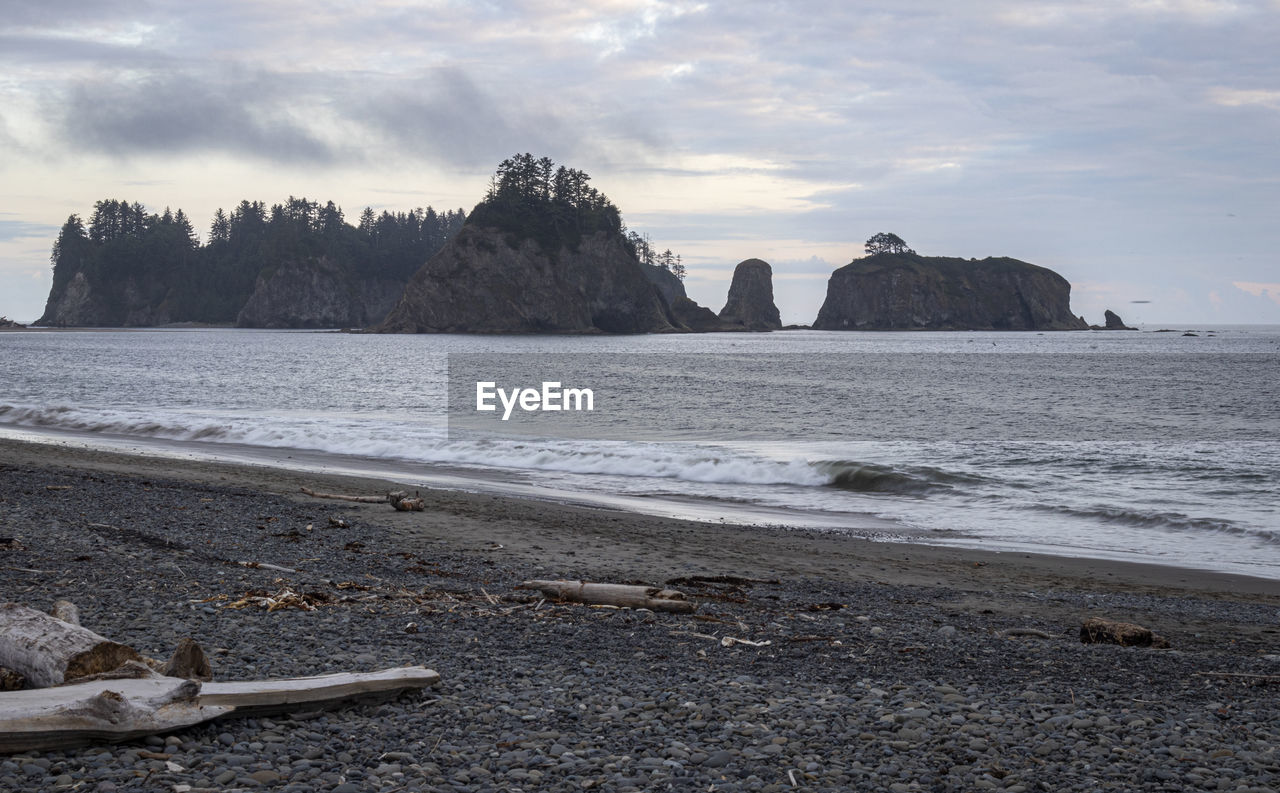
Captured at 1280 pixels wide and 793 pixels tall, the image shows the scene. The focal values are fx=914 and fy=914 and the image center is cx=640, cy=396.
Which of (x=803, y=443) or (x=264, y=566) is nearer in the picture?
(x=264, y=566)

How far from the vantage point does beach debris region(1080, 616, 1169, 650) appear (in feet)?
25.4

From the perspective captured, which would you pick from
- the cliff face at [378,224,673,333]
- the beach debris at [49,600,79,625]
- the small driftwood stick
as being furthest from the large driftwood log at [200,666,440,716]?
the cliff face at [378,224,673,333]

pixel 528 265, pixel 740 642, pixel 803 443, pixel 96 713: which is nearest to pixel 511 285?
pixel 528 265

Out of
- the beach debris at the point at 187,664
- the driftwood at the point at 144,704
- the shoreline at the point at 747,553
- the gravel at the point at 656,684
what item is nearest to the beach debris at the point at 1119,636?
the gravel at the point at 656,684

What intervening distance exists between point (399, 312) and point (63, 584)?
153492 millimetres

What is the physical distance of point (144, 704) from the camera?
442 cm

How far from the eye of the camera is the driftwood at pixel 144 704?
13.6ft

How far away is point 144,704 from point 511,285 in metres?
146

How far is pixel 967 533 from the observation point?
1523 centimetres

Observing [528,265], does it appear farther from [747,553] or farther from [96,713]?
[96,713]

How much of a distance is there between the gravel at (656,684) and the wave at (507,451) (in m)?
10.8

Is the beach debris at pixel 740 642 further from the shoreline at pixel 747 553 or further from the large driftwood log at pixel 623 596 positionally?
the shoreline at pixel 747 553

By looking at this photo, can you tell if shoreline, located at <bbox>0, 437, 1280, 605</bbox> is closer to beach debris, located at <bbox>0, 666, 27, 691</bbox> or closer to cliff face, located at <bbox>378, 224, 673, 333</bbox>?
beach debris, located at <bbox>0, 666, 27, 691</bbox>

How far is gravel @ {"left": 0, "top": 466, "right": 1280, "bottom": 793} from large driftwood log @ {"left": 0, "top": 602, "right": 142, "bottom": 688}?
31.0 inches
